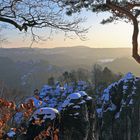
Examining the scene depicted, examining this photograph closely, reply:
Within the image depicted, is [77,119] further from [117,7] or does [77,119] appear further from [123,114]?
[123,114]

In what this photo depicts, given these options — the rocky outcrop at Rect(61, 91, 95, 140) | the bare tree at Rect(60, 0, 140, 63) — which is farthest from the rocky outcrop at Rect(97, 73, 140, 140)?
the bare tree at Rect(60, 0, 140, 63)

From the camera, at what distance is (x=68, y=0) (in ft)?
32.7

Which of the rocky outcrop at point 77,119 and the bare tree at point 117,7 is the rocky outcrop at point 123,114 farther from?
the bare tree at point 117,7

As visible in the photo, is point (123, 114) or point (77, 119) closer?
point (77, 119)

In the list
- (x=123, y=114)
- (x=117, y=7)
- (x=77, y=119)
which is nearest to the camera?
(x=117, y=7)

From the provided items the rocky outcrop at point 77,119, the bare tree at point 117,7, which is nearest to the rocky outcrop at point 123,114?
the rocky outcrop at point 77,119

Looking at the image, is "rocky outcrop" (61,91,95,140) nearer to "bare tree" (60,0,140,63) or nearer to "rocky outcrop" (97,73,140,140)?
"bare tree" (60,0,140,63)

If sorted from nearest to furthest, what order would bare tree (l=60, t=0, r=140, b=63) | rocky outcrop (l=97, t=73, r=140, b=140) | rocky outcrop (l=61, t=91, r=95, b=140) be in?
bare tree (l=60, t=0, r=140, b=63) → rocky outcrop (l=61, t=91, r=95, b=140) → rocky outcrop (l=97, t=73, r=140, b=140)

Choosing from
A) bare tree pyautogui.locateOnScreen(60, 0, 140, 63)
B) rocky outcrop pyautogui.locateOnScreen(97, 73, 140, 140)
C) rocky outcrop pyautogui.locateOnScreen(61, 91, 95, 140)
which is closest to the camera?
bare tree pyautogui.locateOnScreen(60, 0, 140, 63)

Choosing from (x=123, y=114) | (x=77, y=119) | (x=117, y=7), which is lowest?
(x=123, y=114)

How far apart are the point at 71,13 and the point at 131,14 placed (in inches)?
56.4

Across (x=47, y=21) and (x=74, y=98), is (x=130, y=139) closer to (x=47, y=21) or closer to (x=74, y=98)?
(x=74, y=98)

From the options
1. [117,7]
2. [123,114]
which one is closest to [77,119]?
[117,7]

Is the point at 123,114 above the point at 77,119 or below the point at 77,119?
below
